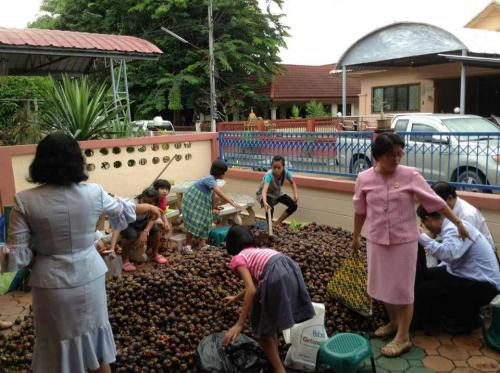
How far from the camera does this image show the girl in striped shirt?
2.84 m

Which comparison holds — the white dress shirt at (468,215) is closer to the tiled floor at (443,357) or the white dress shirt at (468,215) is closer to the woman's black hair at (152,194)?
the tiled floor at (443,357)

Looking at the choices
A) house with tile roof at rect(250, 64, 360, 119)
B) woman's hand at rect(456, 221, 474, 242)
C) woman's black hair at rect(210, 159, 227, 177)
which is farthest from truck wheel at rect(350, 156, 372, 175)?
house with tile roof at rect(250, 64, 360, 119)

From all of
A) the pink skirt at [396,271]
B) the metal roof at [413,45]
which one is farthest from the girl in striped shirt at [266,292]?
the metal roof at [413,45]

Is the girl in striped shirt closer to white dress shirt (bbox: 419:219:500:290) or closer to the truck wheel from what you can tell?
white dress shirt (bbox: 419:219:500:290)

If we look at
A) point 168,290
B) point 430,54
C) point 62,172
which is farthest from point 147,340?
point 430,54

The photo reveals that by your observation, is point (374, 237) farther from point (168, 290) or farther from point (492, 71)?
point (492, 71)

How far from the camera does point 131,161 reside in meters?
7.50

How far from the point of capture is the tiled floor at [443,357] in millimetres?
3365

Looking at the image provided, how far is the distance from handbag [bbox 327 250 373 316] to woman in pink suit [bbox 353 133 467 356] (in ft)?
1.36

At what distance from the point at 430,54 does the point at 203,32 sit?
34.4 ft

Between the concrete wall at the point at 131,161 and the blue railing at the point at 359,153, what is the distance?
53cm

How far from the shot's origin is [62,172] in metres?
2.32

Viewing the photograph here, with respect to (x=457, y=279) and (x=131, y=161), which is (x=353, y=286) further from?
(x=131, y=161)

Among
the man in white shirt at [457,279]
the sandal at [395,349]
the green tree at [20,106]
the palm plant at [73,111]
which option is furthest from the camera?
the palm plant at [73,111]
